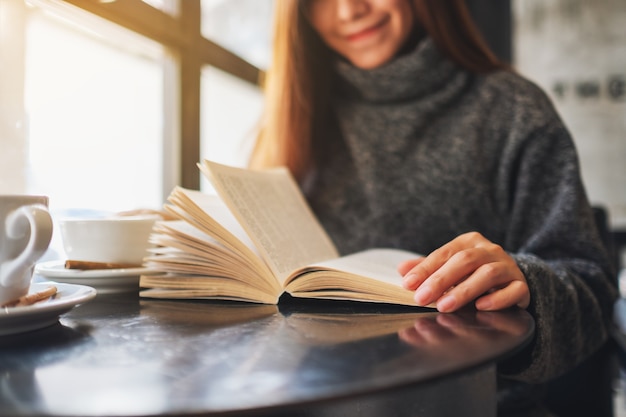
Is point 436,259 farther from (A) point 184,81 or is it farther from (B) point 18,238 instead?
(A) point 184,81

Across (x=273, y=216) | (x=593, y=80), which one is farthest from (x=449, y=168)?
(x=593, y=80)

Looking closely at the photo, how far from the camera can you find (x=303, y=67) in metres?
1.17

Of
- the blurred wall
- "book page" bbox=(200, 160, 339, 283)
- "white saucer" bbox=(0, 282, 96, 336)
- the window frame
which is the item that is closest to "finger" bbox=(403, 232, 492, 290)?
"book page" bbox=(200, 160, 339, 283)

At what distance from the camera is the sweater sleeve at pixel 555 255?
0.57 m

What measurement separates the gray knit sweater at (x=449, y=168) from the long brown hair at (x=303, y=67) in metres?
0.03

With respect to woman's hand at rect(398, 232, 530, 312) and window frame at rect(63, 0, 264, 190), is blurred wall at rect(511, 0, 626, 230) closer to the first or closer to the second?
window frame at rect(63, 0, 264, 190)

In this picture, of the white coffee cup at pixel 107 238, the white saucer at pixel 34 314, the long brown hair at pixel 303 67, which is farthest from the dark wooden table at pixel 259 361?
the long brown hair at pixel 303 67

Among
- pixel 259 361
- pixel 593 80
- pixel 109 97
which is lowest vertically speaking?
pixel 259 361

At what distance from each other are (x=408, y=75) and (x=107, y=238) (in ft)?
2.23

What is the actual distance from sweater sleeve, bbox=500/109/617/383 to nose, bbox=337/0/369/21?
43 centimetres

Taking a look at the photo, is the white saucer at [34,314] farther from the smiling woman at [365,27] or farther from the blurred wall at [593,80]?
the blurred wall at [593,80]

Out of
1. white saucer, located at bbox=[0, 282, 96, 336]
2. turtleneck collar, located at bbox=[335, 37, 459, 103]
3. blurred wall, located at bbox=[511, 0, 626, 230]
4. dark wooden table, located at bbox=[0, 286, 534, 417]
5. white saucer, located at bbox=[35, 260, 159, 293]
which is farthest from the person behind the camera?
blurred wall, located at bbox=[511, 0, 626, 230]

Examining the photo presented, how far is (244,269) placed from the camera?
1.91 ft

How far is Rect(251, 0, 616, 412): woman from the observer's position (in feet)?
2.86
